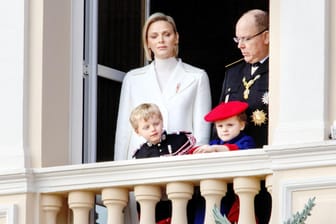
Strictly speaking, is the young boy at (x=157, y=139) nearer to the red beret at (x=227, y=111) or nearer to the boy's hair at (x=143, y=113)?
the boy's hair at (x=143, y=113)

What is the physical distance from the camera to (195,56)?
66.9 feet

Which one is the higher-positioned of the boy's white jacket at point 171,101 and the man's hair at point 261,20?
the man's hair at point 261,20

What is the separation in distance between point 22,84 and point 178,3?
10.9 feet

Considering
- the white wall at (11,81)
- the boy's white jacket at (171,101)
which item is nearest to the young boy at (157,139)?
the boy's white jacket at (171,101)

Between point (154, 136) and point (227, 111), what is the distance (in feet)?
1.88

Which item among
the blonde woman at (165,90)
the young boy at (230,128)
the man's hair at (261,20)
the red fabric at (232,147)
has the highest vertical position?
the man's hair at (261,20)

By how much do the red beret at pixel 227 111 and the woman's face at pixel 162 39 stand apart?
2.69 feet

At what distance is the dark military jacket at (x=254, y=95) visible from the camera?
655 inches

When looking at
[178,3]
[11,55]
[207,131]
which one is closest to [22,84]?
[11,55]

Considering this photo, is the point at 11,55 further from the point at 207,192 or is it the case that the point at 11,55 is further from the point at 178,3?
the point at 178,3

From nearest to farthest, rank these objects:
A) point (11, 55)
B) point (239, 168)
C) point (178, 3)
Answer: point (239, 168)
point (11, 55)
point (178, 3)

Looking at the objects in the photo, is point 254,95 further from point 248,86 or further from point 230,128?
point 230,128

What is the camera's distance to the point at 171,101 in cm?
1712

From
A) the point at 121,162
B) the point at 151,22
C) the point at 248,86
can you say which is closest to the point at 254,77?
the point at 248,86
